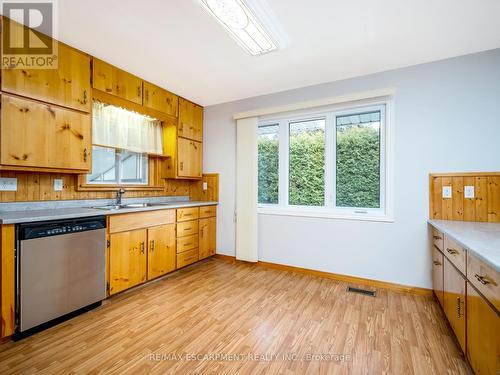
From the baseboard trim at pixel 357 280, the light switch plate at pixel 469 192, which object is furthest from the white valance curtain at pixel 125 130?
the light switch plate at pixel 469 192

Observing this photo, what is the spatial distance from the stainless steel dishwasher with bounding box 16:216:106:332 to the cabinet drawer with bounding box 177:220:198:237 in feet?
3.49

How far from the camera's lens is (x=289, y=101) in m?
3.38

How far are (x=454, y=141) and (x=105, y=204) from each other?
4.09 metres

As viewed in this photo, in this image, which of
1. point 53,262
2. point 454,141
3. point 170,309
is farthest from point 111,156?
point 454,141

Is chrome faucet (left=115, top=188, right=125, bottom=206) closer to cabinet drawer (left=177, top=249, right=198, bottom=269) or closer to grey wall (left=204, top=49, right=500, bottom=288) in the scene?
cabinet drawer (left=177, top=249, right=198, bottom=269)

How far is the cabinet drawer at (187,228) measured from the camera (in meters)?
3.28

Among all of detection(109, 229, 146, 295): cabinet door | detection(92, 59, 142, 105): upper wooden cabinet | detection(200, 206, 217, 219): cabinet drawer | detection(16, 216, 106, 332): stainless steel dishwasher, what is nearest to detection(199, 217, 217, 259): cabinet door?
detection(200, 206, 217, 219): cabinet drawer

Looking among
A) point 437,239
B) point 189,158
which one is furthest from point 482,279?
point 189,158

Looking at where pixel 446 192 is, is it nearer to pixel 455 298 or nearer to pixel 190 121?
pixel 455 298

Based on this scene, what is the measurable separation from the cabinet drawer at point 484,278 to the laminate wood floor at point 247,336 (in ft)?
2.24

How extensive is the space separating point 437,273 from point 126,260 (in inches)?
127

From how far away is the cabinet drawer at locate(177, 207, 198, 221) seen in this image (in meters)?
3.26

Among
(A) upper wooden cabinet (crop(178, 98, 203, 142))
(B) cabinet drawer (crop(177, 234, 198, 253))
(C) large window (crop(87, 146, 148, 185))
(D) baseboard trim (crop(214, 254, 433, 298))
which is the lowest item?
(D) baseboard trim (crop(214, 254, 433, 298))

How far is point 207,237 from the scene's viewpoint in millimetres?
3797
